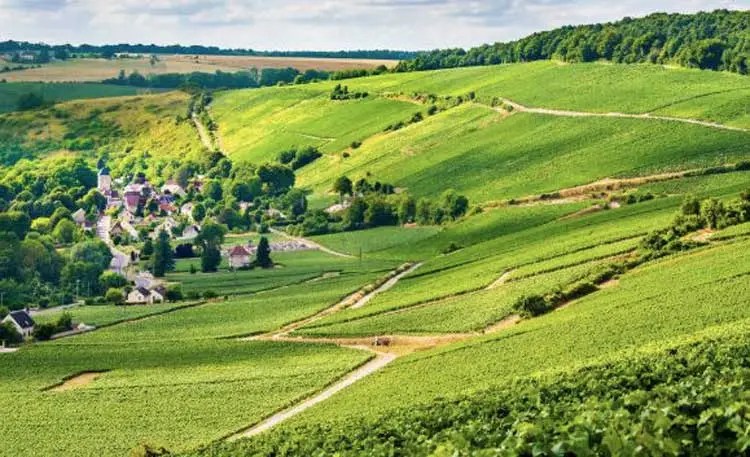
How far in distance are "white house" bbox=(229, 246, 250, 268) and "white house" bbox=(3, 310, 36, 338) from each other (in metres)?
30.6

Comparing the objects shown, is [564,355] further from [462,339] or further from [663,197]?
[663,197]

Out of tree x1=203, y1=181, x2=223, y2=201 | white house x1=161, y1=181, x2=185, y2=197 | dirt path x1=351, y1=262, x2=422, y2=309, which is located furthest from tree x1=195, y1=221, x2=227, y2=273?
white house x1=161, y1=181, x2=185, y2=197

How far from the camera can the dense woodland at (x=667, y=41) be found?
156375mm

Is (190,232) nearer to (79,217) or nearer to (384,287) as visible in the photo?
(79,217)

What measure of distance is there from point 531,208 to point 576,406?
7604 cm

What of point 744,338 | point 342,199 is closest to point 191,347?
point 744,338

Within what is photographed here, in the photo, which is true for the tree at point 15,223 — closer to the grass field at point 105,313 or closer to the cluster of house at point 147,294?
the cluster of house at point 147,294

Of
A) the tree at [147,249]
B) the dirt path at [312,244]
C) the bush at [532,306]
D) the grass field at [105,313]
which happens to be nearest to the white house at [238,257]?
the dirt path at [312,244]

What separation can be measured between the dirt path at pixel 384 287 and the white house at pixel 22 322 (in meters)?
22.2

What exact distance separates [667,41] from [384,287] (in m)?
101

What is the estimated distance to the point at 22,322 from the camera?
257 ft

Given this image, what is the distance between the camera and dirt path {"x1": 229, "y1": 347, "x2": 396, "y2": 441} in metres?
48.8

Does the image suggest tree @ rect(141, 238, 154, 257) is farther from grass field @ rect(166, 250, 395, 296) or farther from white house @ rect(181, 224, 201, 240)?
white house @ rect(181, 224, 201, 240)

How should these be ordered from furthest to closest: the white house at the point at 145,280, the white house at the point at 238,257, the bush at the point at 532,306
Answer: the white house at the point at 238,257, the white house at the point at 145,280, the bush at the point at 532,306
